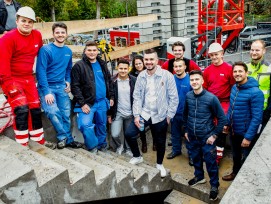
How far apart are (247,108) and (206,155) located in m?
0.86

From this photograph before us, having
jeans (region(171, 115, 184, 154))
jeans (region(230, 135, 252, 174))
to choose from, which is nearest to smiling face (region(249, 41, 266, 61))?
jeans (region(230, 135, 252, 174))

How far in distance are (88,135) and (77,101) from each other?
56 cm

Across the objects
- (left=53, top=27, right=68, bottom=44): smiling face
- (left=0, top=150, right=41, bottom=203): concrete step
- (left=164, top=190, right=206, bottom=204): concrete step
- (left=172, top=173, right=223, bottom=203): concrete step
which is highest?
(left=53, top=27, right=68, bottom=44): smiling face

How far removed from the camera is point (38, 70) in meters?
4.19

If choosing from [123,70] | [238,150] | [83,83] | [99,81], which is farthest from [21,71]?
[238,150]

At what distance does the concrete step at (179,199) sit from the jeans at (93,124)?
1452 millimetres

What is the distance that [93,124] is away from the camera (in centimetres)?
471

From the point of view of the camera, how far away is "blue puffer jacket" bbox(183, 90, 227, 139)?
3.97 m

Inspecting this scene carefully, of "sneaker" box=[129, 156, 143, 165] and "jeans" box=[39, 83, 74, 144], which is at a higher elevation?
"jeans" box=[39, 83, 74, 144]

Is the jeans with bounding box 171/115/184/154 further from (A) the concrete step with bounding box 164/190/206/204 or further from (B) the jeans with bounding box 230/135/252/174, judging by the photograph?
(B) the jeans with bounding box 230/135/252/174

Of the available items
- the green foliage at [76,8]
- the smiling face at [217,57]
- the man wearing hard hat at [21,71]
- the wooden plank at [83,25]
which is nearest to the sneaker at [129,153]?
the man wearing hard hat at [21,71]

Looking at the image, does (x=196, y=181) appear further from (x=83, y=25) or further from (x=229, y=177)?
(x=83, y=25)

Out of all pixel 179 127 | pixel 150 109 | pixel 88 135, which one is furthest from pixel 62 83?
pixel 179 127

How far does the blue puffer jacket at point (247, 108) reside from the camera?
12.9ft
